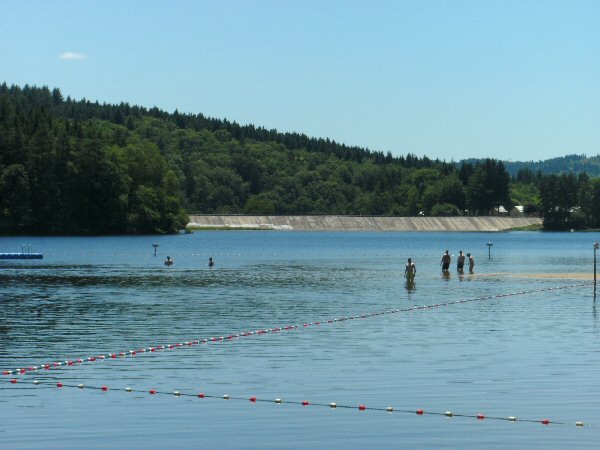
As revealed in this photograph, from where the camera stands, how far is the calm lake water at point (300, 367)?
27.4 metres

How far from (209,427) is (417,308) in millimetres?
37272

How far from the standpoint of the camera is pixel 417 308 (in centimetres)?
6425

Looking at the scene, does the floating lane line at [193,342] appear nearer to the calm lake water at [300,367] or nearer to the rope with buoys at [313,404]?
the calm lake water at [300,367]

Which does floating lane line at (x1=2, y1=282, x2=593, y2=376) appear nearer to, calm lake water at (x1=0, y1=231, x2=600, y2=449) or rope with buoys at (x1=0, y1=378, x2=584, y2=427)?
Result: calm lake water at (x1=0, y1=231, x2=600, y2=449)

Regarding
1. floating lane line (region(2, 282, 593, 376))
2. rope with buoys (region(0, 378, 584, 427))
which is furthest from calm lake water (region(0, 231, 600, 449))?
floating lane line (region(2, 282, 593, 376))

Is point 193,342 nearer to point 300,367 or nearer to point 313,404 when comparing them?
point 300,367

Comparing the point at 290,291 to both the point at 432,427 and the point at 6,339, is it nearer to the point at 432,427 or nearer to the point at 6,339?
the point at 6,339

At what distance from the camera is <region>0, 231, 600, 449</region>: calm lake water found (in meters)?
27.4

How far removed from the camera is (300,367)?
3856 centimetres

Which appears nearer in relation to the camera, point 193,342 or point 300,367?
point 300,367

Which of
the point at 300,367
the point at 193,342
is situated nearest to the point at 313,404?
the point at 300,367

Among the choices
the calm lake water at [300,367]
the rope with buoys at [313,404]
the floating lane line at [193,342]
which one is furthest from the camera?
the floating lane line at [193,342]

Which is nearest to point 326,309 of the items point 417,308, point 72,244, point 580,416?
point 417,308

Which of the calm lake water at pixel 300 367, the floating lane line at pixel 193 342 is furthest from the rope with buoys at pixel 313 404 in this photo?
the floating lane line at pixel 193 342
